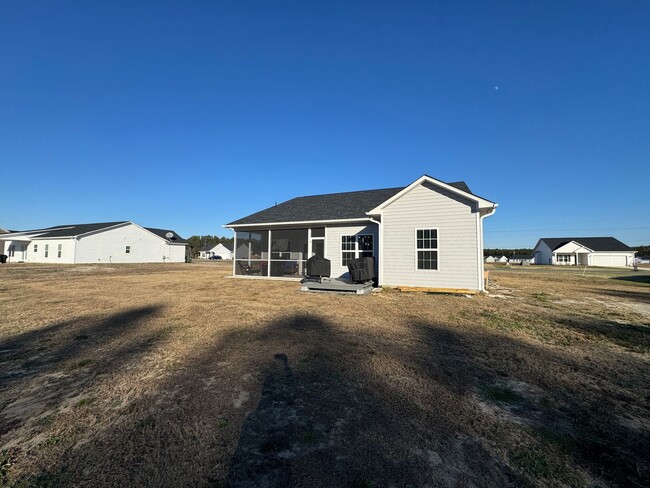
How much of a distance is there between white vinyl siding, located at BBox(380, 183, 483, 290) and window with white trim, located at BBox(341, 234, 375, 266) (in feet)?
5.61

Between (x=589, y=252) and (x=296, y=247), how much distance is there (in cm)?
5708

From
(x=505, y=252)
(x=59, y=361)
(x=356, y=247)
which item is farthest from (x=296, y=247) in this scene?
(x=505, y=252)

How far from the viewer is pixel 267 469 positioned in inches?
85.1

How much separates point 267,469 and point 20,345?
5482 mm

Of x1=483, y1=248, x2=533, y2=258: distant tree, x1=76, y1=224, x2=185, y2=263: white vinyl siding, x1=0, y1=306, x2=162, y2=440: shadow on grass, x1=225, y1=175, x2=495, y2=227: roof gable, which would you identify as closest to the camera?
x1=0, y1=306, x2=162, y2=440: shadow on grass

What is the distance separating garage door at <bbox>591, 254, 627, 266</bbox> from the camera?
158 ft

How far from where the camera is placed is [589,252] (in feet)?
163

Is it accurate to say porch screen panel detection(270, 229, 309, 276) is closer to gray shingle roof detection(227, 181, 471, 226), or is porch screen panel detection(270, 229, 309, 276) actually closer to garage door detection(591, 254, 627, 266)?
gray shingle roof detection(227, 181, 471, 226)

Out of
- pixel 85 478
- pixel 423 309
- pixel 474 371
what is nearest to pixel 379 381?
pixel 474 371

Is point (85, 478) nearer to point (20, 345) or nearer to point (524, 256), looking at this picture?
point (20, 345)

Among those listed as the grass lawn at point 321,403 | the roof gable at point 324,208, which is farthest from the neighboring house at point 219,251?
the grass lawn at point 321,403

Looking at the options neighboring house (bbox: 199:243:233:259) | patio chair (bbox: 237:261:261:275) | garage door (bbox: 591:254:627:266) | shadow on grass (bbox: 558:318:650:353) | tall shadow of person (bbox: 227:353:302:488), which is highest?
neighboring house (bbox: 199:243:233:259)

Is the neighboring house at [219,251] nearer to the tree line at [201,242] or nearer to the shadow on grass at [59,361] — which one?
the tree line at [201,242]

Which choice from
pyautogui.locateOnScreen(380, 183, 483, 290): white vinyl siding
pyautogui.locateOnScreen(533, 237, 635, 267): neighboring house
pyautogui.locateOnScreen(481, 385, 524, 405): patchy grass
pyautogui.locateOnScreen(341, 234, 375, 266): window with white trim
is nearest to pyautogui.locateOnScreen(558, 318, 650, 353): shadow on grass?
pyautogui.locateOnScreen(481, 385, 524, 405): patchy grass
